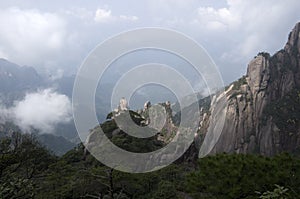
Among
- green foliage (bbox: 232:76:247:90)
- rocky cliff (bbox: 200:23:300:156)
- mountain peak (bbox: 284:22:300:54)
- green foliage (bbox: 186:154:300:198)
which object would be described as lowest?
green foliage (bbox: 186:154:300:198)

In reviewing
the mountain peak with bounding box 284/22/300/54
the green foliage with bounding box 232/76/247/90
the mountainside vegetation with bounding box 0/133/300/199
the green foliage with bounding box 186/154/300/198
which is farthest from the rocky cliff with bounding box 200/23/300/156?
the green foliage with bounding box 186/154/300/198

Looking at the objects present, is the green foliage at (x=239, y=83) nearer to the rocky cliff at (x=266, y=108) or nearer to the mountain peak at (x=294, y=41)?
the rocky cliff at (x=266, y=108)

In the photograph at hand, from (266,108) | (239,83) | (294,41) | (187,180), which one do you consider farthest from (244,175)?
(294,41)

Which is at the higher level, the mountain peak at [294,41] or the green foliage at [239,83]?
the mountain peak at [294,41]

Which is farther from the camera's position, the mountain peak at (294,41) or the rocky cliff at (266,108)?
the mountain peak at (294,41)

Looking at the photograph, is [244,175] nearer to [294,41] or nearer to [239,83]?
[239,83]

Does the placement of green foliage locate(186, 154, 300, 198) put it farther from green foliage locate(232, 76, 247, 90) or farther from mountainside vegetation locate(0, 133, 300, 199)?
green foliage locate(232, 76, 247, 90)

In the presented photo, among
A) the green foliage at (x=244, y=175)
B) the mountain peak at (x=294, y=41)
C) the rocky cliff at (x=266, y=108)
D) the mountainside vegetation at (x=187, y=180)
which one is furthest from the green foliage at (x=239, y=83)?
the green foliage at (x=244, y=175)

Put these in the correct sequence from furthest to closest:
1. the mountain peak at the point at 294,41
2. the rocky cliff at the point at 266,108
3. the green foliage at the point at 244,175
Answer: the mountain peak at the point at 294,41 → the rocky cliff at the point at 266,108 → the green foliage at the point at 244,175

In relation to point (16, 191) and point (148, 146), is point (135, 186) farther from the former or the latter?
point (148, 146)

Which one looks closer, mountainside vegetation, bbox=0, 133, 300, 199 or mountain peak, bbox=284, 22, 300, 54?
mountainside vegetation, bbox=0, 133, 300, 199
